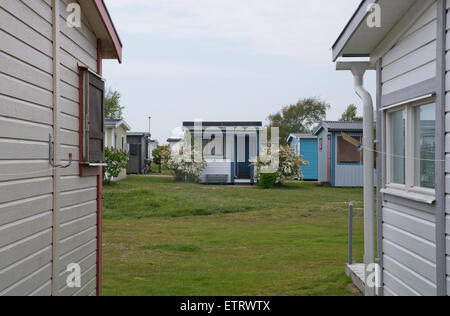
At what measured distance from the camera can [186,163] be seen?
24516 mm

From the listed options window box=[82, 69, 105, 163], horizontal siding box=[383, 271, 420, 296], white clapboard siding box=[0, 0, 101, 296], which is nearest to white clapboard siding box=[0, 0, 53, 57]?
white clapboard siding box=[0, 0, 101, 296]

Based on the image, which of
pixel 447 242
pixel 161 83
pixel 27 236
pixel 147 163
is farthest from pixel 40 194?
pixel 147 163

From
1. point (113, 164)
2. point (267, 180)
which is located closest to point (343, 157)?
point (267, 180)

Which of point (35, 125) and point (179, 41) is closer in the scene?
point (35, 125)

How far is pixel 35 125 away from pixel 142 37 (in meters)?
8.76

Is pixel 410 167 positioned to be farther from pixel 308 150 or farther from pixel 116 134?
pixel 308 150

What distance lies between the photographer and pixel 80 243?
5418 mm

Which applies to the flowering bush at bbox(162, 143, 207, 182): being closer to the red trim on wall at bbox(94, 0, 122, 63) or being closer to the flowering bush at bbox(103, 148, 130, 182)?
the flowering bush at bbox(103, 148, 130, 182)

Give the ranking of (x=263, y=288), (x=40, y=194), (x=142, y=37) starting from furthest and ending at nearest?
(x=142, y=37) < (x=263, y=288) < (x=40, y=194)

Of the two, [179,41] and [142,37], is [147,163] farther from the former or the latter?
[142,37]

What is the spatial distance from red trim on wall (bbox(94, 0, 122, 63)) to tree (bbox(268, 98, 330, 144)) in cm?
4251

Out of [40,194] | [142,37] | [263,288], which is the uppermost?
[142,37]

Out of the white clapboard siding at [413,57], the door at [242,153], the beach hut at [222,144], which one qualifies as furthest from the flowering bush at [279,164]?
the white clapboard siding at [413,57]

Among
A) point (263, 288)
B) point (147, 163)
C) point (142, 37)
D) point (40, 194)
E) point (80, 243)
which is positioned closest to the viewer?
point (40, 194)
